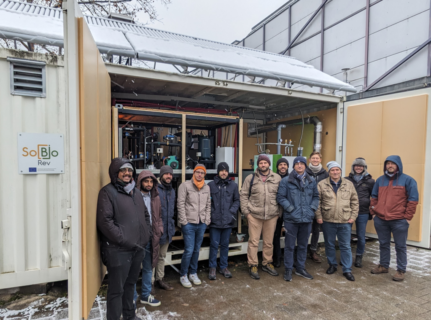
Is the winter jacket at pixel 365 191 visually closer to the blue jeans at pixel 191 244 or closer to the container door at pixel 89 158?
the blue jeans at pixel 191 244

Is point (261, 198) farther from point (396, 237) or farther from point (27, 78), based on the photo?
point (27, 78)

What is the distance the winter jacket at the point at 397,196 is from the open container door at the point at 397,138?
401 millimetres

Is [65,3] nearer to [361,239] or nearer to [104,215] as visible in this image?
[104,215]

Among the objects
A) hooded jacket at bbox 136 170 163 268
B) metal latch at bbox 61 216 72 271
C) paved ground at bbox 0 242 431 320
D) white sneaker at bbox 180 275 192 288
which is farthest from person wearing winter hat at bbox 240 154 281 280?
metal latch at bbox 61 216 72 271

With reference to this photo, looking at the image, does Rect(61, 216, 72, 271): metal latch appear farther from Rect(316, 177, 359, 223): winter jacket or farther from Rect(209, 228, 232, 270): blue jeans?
Rect(316, 177, 359, 223): winter jacket

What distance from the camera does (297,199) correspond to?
3641 mm

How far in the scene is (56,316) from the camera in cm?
277

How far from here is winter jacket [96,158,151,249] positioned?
2.18m

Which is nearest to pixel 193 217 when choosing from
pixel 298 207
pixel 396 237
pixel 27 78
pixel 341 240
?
pixel 298 207

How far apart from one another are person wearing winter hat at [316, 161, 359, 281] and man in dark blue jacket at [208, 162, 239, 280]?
123cm

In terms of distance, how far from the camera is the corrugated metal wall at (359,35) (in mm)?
6248

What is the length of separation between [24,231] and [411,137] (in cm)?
506

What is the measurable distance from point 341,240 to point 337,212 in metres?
0.42

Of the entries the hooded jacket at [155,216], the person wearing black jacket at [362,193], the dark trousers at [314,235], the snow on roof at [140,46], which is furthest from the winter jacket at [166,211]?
the person wearing black jacket at [362,193]
